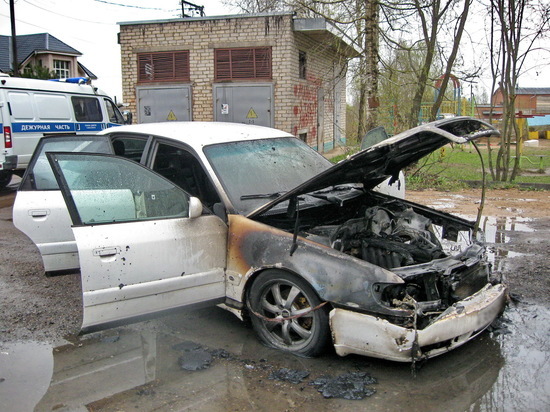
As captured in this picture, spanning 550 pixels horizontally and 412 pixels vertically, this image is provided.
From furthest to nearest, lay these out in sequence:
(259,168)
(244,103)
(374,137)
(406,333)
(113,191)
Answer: (244,103)
(374,137)
(259,168)
(113,191)
(406,333)

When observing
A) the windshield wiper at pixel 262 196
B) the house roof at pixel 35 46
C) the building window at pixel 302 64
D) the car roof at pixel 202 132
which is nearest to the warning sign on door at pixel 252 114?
the building window at pixel 302 64

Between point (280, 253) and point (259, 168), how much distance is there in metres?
1.11

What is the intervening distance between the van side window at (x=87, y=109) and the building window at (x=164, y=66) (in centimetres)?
364

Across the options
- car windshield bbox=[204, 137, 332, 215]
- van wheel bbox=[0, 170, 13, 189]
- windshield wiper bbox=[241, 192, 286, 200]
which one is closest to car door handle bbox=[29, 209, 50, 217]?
car windshield bbox=[204, 137, 332, 215]

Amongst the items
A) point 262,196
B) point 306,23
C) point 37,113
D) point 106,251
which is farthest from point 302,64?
point 106,251

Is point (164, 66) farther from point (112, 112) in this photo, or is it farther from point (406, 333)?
point (406, 333)

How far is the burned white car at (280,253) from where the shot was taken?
3.48 m

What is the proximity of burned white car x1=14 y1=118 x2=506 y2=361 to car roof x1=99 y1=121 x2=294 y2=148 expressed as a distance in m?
0.03

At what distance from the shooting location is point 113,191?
4043 mm

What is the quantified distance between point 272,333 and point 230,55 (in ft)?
46.0

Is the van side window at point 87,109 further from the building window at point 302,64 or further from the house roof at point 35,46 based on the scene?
the house roof at point 35,46

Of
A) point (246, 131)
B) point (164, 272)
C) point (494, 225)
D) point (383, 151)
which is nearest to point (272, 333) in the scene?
point (164, 272)

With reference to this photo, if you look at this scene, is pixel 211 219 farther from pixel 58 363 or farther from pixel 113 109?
pixel 113 109

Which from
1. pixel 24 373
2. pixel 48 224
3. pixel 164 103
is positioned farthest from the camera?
pixel 164 103
